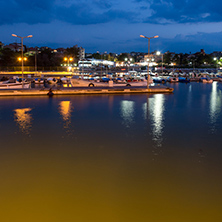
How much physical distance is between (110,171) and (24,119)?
10867 mm

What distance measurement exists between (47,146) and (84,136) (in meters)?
2.38

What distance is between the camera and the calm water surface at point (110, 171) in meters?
6.92

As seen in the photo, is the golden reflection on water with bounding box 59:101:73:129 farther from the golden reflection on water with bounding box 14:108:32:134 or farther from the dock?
the dock

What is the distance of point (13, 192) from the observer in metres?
7.84

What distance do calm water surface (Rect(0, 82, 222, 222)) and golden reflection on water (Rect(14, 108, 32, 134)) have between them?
66mm

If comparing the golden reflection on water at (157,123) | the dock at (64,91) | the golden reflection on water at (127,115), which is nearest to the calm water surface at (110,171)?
the golden reflection on water at (157,123)

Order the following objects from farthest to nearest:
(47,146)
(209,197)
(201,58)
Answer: (201,58) < (47,146) < (209,197)

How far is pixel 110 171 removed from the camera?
9.34 m

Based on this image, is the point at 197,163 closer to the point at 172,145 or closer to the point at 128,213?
the point at 172,145

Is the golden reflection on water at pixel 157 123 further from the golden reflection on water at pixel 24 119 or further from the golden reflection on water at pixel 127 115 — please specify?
the golden reflection on water at pixel 24 119

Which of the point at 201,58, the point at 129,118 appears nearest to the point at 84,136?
the point at 129,118

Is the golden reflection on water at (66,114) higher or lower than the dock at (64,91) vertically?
lower

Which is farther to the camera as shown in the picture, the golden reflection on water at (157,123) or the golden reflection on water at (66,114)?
the golden reflection on water at (66,114)

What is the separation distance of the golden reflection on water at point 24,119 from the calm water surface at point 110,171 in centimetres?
7
